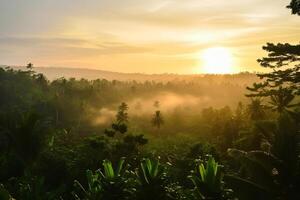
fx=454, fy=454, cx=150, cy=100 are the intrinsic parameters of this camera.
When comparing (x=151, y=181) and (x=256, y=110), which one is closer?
(x=151, y=181)

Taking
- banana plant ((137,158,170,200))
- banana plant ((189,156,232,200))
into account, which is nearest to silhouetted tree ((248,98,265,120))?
banana plant ((137,158,170,200))

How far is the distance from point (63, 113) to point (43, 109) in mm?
10353

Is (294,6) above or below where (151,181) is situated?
above

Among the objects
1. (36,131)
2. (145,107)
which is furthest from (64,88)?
(36,131)

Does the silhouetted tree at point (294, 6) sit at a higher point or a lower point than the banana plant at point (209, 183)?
higher

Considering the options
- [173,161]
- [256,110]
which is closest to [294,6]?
[173,161]

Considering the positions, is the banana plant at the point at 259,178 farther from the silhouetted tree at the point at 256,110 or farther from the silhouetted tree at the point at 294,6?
the silhouetted tree at the point at 256,110

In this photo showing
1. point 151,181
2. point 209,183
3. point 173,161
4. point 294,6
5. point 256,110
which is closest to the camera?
point 209,183

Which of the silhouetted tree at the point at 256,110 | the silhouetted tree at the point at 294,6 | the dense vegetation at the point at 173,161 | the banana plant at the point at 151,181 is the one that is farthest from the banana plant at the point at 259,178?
the silhouetted tree at the point at 256,110

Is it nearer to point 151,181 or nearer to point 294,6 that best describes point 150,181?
point 151,181

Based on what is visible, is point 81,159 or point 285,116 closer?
point 285,116

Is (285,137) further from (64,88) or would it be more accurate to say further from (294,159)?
(64,88)

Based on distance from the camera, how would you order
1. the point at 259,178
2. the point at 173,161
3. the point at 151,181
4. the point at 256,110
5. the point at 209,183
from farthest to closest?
the point at 256,110 < the point at 173,161 < the point at 151,181 < the point at 209,183 < the point at 259,178

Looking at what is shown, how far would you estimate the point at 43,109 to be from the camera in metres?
129
